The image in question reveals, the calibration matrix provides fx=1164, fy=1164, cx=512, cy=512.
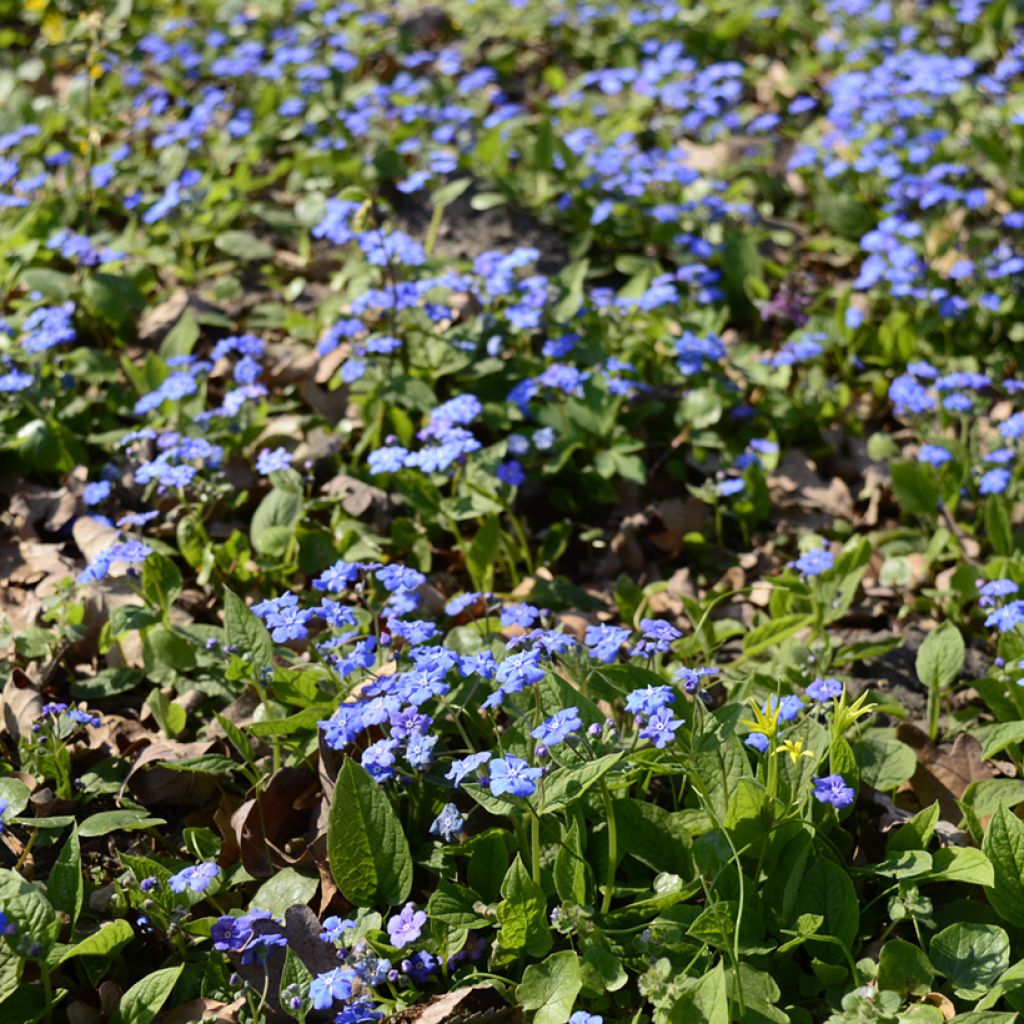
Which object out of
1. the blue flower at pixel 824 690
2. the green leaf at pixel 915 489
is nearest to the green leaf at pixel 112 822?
the blue flower at pixel 824 690

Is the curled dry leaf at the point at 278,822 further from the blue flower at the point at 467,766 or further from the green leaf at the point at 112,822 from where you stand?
the blue flower at the point at 467,766

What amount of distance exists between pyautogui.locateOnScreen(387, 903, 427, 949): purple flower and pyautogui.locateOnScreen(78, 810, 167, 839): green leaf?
609 millimetres

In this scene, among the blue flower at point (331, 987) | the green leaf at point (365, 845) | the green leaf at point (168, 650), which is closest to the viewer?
the blue flower at point (331, 987)

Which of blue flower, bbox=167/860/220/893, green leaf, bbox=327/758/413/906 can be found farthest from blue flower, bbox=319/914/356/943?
blue flower, bbox=167/860/220/893

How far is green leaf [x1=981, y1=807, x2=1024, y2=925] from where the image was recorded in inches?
93.6

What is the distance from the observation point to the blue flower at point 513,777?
7.16 feet

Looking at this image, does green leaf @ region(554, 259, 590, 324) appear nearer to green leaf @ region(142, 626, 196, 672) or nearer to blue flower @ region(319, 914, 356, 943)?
green leaf @ region(142, 626, 196, 672)

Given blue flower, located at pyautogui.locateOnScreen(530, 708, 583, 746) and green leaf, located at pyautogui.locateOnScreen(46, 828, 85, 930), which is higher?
blue flower, located at pyautogui.locateOnScreen(530, 708, 583, 746)

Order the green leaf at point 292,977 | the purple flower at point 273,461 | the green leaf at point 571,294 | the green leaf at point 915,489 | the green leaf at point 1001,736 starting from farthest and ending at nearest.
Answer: the green leaf at point 571,294 < the green leaf at point 915,489 < the purple flower at point 273,461 < the green leaf at point 1001,736 < the green leaf at point 292,977

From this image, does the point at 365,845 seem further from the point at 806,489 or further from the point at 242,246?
the point at 242,246

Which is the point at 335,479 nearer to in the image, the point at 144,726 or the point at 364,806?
the point at 144,726

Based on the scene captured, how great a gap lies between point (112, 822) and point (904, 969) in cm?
172

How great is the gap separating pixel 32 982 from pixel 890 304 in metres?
3.92

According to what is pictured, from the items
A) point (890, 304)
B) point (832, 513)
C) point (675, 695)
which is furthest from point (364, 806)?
point (890, 304)
